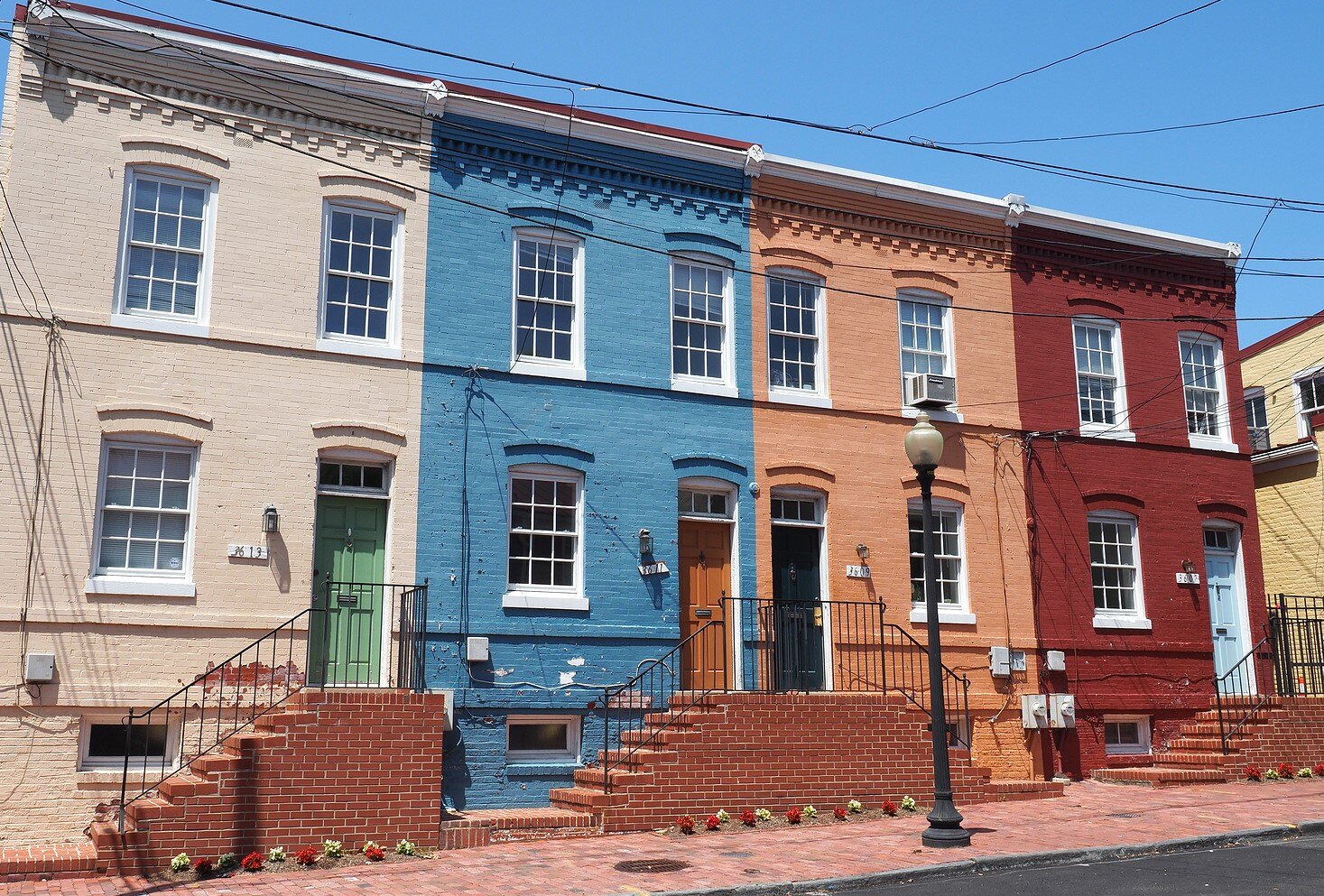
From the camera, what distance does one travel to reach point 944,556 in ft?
55.8

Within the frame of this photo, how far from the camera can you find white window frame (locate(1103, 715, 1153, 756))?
1727 cm

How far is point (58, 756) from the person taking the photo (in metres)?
11.9

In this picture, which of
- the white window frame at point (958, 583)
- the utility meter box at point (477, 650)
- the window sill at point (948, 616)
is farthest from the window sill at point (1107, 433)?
the utility meter box at point (477, 650)

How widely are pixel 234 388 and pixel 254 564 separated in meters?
1.97

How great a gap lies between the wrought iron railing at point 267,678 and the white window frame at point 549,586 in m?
1.22

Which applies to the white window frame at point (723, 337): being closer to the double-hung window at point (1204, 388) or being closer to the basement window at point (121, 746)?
the basement window at point (121, 746)

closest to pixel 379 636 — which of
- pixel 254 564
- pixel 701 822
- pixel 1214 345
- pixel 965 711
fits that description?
pixel 254 564

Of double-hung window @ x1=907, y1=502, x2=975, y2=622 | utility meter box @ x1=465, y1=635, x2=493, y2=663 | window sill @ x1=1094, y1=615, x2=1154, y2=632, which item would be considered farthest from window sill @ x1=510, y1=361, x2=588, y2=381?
window sill @ x1=1094, y1=615, x2=1154, y2=632

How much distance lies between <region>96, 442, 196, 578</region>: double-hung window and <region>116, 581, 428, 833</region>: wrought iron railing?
126 cm

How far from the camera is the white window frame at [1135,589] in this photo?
17.7 m

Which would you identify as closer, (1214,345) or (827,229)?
(827,229)

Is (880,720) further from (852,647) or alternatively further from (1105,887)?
(1105,887)

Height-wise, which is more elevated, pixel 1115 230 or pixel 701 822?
pixel 1115 230

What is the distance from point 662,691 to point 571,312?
16.1ft
